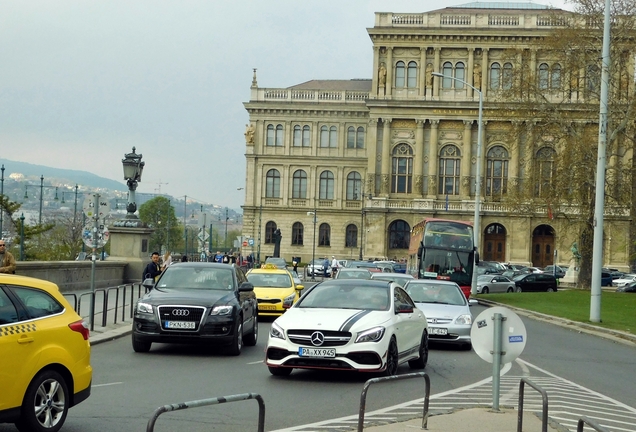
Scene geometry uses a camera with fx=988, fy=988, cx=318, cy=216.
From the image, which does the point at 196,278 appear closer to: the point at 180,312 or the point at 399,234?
the point at 180,312

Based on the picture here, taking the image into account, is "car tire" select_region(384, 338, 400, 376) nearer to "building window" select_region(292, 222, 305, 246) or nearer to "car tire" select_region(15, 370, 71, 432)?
"car tire" select_region(15, 370, 71, 432)

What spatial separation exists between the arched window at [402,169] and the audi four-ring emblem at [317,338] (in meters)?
85.4

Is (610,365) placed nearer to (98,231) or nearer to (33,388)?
(98,231)

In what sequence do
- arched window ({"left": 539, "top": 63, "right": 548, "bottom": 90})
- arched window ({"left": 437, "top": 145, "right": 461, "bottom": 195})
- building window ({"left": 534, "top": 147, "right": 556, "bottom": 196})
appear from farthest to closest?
arched window ({"left": 437, "top": 145, "right": 461, "bottom": 195}) → arched window ({"left": 539, "top": 63, "right": 548, "bottom": 90}) → building window ({"left": 534, "top": 147, "right": 556, "bottom": 196})

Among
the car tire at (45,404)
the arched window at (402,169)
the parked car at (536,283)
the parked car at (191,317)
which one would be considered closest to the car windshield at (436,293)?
the parked car at (191,317)

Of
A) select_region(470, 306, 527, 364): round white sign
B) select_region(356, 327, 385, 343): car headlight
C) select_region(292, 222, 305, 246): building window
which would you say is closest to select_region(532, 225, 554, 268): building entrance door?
select_region(292, 222, 305, 246): building window

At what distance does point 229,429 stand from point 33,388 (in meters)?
2.13

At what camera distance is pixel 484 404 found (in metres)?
12.5

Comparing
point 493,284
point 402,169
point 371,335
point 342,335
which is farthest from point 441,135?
point 342,335

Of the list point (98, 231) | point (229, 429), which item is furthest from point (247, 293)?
point (229, 429)

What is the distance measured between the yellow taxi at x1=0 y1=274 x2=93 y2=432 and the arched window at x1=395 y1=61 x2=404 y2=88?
90.0 meters

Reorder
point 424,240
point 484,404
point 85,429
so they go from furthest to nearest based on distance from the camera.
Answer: point 424,240 → point 484,404 → point 85,429

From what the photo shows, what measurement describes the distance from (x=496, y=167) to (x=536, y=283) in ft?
126

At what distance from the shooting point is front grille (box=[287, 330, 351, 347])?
14.3m
